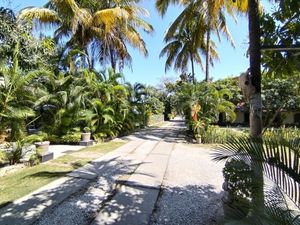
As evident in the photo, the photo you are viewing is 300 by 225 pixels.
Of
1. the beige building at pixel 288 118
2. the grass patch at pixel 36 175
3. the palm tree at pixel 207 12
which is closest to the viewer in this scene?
the grass patch at pixel 36 175

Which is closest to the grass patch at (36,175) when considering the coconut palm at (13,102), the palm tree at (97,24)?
the coconut palm at (13,102)

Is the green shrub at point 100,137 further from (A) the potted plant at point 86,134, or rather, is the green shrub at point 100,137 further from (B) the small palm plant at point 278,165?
(B) the small palm plant at point 278,165

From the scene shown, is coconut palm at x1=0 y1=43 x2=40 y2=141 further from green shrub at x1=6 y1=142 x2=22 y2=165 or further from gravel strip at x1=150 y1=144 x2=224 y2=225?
Answer: gravel strip at x1=150 y1=144 x2=224 y2=225

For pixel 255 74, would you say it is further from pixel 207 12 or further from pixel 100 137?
pixel 207 12

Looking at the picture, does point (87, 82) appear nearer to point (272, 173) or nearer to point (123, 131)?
point (123, 131)

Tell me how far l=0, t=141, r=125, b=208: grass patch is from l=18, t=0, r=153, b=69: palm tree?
7.72 meters

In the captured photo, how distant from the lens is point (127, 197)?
5535 millimetres

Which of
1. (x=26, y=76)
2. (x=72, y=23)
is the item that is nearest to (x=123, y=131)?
(x=72, y=23)

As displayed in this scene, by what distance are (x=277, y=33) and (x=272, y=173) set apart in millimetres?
2753

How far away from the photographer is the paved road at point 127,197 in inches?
177

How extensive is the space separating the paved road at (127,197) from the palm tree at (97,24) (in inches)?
340

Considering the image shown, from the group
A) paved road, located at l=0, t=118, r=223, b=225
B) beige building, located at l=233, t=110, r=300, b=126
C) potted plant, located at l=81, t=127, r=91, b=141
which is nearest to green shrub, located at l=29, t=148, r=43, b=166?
paved road, located at l=0, t=118, r=223, b=225

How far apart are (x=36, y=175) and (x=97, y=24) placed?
438 inches

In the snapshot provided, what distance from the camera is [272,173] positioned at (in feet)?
9.00
